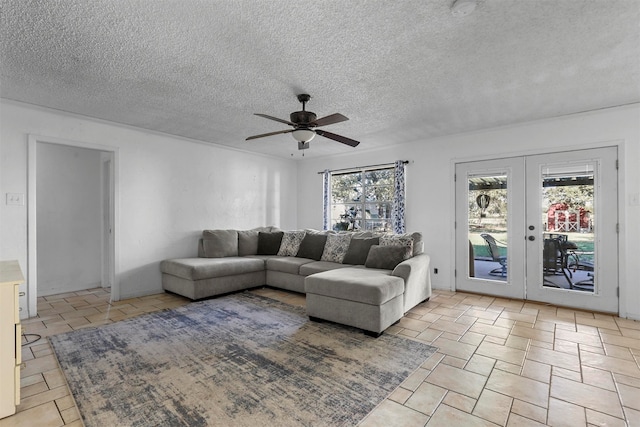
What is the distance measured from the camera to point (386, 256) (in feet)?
12.4

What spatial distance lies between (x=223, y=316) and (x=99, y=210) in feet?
10.6

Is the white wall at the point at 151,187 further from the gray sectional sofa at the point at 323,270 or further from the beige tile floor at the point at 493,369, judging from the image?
the beige tile floor at the point at 493,369

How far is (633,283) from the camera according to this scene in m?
3.47

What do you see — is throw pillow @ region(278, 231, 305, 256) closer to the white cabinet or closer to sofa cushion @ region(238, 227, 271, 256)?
sofa cushion @ region(238, 227, 271, 256)

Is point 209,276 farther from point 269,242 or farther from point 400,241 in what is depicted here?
point 400,241

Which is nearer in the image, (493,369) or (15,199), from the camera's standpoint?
(493,369)

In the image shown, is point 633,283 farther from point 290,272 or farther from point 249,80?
point 249,80

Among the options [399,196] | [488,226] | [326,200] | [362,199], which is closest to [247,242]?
[326,200]

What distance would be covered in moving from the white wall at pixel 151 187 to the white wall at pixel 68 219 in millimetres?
1025

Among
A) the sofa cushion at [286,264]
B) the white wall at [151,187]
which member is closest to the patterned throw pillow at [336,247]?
the sofa cushion at [286,264]

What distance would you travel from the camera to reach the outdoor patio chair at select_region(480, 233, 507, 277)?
14.1 feet

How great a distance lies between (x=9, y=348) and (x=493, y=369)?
323cm

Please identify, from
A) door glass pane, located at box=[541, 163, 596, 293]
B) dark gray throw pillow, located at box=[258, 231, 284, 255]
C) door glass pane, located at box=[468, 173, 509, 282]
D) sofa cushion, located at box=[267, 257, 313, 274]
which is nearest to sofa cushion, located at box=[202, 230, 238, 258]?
dark gray throw pillow, located at box=[258, 231, 284, 255]

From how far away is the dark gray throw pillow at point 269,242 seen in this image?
5.40 m
